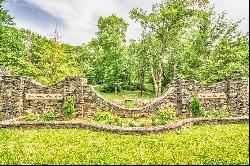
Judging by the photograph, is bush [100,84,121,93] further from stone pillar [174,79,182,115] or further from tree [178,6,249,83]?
stone pillar [174,79,182,115]

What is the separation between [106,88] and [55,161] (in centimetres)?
→ 3639

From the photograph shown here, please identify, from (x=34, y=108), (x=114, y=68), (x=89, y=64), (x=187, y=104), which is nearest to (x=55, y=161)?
(x=34, y=108)

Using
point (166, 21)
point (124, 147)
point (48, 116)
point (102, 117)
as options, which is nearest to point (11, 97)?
point (48, 116)

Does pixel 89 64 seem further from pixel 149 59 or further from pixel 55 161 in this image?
pixel 55 161

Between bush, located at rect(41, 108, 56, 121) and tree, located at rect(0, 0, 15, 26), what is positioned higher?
tree, located at rect(0, 0, 15, 26)

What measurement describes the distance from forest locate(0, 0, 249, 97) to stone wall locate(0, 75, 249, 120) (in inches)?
110

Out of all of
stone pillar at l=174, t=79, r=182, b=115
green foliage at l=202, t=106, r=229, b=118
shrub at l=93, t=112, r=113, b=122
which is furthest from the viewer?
stone pillar at l=174, t=79, r=182, b=115

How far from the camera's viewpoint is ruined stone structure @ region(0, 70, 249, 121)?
16828mm

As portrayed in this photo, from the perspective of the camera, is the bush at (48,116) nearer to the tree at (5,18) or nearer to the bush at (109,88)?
the tree at (5,18)

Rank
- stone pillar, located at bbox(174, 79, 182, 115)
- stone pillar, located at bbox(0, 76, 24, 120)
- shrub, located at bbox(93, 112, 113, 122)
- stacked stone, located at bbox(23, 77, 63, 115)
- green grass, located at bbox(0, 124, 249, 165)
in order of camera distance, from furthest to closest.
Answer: stone pillar, located at bbox(174, 79, 182, 115)
stacked stone, located at bbox(23, 77, 63, 115)
stone pillar, located at bbox(0, 76, 24, 120)
shrub, located at bbox(93, 112, 113, 122)
green grass, located at bbox(0, 124, 249, 165)

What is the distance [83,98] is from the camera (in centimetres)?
1722

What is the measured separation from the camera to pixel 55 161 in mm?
8492

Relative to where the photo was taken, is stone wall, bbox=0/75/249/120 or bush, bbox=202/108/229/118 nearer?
bush, bbox=202/108/229/118

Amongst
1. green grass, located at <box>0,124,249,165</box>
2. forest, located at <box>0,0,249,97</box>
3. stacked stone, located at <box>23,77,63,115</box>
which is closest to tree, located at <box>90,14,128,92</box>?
forest, located at <box>0,0,249,97</box>
